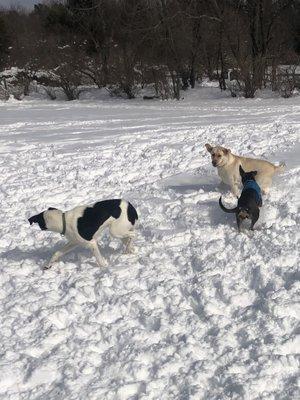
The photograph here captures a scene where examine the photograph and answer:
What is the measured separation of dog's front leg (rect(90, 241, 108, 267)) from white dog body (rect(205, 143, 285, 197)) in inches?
91.5

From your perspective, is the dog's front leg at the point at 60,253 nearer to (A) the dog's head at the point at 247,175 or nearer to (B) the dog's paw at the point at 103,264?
(B) the dog's paw at the point at 103,264

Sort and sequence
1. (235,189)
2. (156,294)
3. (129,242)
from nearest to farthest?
(156,294)
(129,242)
(235,189)

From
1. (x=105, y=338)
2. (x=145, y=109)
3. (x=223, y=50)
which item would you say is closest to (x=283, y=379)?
(x=105, y=338)

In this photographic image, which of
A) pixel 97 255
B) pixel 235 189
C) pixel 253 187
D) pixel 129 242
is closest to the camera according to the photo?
pixel 97 255

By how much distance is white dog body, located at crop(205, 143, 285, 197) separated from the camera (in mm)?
6738

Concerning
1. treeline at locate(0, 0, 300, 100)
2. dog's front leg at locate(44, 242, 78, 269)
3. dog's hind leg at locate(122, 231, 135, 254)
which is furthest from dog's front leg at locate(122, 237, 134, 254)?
treeline at locate(0, 0, 300, 100)

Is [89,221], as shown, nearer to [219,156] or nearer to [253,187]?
[253,187]

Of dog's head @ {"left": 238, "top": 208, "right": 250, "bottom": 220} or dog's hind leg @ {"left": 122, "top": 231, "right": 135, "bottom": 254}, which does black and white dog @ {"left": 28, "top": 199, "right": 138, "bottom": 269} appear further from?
dog's head @ {"left": 238, "top": 208, "right": 250, "bottom": 220}

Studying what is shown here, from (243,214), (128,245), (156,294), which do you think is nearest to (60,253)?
(128,245)

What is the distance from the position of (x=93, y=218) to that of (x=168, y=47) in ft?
64.9

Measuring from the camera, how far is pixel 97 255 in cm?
536

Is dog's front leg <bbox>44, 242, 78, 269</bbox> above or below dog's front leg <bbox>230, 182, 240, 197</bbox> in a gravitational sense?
below

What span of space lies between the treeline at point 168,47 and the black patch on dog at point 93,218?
15.9 metres

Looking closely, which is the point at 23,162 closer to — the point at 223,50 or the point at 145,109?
the point at 145,109
